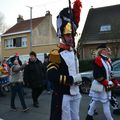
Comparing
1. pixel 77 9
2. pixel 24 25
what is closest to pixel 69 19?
pixel 77 9

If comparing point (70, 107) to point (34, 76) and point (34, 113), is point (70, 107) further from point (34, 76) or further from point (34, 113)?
point (34, 76)

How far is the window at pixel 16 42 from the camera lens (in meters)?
44.0

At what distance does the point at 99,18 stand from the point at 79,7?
30.3 meters

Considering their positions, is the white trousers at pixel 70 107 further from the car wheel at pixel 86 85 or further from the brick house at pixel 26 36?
the brick house at pixel 26 36

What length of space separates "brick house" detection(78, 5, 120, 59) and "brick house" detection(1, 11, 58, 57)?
8.21m

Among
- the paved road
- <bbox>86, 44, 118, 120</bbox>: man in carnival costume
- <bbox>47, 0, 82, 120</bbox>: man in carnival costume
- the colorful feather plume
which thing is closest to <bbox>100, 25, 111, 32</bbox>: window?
the paved road

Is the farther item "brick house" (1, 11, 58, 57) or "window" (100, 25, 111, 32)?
"brick house" (1, 11, 58, 57)

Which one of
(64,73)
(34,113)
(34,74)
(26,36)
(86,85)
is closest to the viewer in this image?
(64,73)

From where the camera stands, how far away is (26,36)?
43.5 m

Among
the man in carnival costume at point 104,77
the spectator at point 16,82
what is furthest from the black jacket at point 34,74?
the man in carnival costume at point 104,77

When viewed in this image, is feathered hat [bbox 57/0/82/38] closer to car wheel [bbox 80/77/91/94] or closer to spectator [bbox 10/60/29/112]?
spectator [bbox 10/60/29/112]

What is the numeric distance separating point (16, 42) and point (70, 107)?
40.7 m

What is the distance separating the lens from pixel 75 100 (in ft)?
16.8

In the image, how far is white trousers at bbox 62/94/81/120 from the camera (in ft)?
16.4
